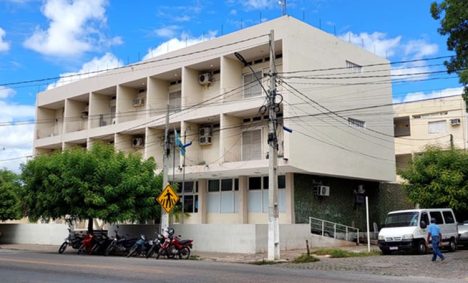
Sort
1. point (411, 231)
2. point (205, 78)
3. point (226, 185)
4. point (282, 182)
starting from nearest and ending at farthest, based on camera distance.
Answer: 1. point (411, 231)
2. point (282, 182)
3. point (226, 185)
4. point (205, 78)

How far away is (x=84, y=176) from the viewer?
2661 centimetres

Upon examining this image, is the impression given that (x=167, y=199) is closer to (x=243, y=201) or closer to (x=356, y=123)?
(x=243, y=201)

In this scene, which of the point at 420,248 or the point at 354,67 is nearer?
the point at 420,248

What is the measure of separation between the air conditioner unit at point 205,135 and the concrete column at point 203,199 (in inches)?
104

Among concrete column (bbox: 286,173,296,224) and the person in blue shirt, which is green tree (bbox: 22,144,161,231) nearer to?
concrete column (bbox: 286,173,296,224)

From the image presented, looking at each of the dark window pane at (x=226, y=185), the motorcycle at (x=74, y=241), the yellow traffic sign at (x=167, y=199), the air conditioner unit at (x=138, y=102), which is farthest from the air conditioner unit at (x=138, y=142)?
the yellow traffic sign at (x=167, y=199)

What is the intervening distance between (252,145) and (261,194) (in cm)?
299

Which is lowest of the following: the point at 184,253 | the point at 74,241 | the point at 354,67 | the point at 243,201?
the point at 184,253

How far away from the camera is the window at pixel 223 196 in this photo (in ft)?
108

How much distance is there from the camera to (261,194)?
31.6m

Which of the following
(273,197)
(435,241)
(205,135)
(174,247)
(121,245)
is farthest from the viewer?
(205,135)

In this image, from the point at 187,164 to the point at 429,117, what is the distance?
2498 cm

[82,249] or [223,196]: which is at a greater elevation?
[223,196]

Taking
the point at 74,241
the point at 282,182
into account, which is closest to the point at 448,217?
the point at 282,182
